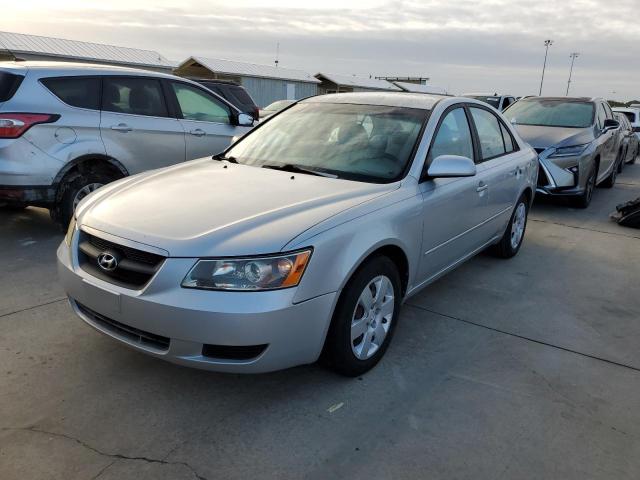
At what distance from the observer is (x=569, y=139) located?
7906mm

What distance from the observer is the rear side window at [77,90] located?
5203 millimetres

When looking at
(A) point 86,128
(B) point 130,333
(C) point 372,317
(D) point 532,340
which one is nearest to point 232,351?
(B) point 130,333

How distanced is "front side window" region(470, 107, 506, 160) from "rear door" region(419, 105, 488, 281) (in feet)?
0.69

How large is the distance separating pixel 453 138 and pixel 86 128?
11.9ft

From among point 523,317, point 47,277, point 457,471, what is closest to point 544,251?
point 523,317

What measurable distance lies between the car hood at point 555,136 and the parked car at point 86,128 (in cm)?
450

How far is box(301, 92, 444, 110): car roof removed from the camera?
12.9ft

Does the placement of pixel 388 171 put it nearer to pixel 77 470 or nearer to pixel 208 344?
pixel 208 344

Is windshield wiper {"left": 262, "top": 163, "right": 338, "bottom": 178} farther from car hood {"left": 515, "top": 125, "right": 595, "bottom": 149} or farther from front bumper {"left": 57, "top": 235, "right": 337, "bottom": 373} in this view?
car hood {"left": 515, "top": 125, "right": 595, "bottom": 149}

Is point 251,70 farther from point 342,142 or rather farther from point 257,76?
point 342,142

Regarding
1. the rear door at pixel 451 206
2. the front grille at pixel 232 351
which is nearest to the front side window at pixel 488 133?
the rear door at pixel 451 206

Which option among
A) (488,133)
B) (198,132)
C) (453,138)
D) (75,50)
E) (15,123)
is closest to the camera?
(453,138)

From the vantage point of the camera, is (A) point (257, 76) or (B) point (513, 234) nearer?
(B) point (513, 234)

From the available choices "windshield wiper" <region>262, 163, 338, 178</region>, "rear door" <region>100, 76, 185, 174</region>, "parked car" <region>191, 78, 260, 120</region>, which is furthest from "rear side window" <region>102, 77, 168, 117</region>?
"parked car" <region>191, 78, 260, 120</region>
